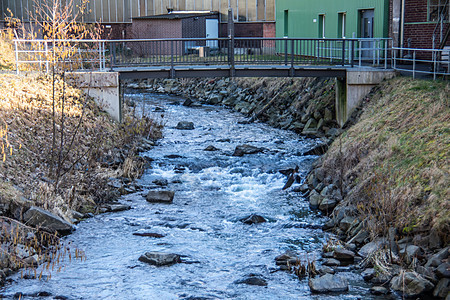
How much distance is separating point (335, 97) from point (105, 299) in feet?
51.9

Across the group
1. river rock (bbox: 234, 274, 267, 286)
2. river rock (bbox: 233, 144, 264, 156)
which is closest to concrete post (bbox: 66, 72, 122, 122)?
river rock (bbox: 233, 144, 264, 156)

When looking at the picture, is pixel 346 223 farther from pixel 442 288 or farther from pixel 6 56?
pixel 6 56

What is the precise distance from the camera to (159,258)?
11.6m

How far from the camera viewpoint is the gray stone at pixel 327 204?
14594mm

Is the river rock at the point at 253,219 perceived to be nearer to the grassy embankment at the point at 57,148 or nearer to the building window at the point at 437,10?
the grassy embankment at the point at 57,148

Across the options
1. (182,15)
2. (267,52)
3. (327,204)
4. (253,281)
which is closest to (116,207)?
(327,204)

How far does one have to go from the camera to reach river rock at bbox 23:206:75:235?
1265 cm

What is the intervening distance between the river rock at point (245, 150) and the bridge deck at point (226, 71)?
2.74 meters

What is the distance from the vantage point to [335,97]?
2373cm

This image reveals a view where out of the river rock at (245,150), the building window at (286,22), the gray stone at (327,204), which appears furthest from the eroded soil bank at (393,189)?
the building window at (286,22)

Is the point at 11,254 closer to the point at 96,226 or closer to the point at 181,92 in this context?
the point at 96,226

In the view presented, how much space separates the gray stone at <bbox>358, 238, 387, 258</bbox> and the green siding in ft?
49.0

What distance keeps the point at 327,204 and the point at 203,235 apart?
3338mm

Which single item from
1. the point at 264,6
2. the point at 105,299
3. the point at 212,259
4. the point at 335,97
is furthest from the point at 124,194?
the point at 264,6
